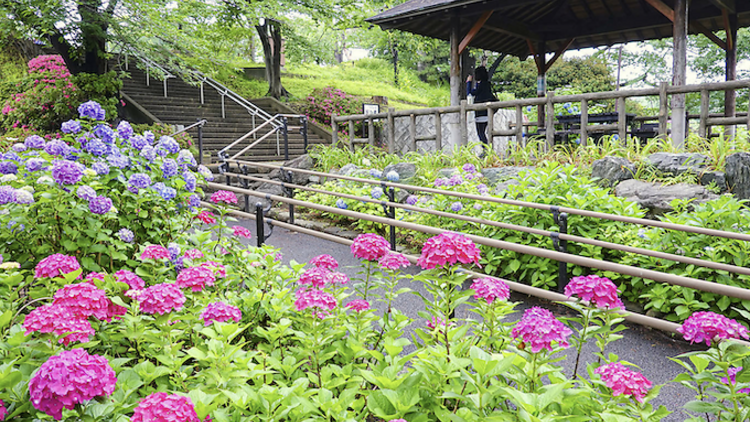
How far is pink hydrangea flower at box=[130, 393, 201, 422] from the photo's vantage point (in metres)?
1.08

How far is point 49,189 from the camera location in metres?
2.59

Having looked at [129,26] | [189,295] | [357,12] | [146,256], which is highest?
[357,12]

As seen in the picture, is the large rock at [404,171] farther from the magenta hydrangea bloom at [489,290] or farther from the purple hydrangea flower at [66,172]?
the magenta hydrangea bloom at [489,290]

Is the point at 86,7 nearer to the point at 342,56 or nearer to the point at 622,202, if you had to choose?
the point at 622,202

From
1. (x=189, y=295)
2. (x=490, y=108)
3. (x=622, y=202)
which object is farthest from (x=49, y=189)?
(x=490, y=108)

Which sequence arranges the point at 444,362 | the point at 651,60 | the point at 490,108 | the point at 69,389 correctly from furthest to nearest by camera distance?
the point at 651,60 → the point at 490,108 → the point at 444,362 → the point at 69,389

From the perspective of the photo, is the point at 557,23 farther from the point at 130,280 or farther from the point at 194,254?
the point at 130,280

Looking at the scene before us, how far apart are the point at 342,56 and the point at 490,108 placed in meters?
39.5

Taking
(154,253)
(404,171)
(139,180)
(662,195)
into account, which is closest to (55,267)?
(154,253)

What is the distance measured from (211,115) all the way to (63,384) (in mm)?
15621

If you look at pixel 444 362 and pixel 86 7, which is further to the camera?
pixel 86 7

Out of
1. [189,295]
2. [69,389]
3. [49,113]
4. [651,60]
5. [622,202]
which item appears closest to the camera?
[69,389]

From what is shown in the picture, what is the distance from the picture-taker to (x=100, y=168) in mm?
2748

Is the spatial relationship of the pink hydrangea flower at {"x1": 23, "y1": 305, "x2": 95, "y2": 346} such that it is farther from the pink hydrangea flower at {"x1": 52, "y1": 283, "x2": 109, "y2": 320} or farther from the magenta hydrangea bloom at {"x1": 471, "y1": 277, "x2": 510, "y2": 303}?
the magenta hydrangea bloom at {"x1": 471, "y1": 277, "x2": 510, "y2": 303}
